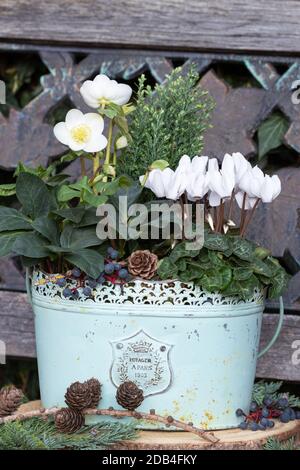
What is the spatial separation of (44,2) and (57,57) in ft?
0.47

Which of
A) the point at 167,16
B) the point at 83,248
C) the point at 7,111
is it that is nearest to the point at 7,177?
the point at 7,111

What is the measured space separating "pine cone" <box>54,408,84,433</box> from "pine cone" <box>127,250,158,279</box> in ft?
0.92

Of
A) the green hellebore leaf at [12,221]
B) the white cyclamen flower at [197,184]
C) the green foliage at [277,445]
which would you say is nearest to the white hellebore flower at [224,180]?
the white cyclamen flower at [197,184]

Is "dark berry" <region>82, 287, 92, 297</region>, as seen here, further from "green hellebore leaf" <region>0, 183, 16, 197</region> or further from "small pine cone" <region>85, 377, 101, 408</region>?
"green hellebore leaf" <region>0, 183, 16, 197</region>

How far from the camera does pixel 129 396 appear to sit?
5.17 feet

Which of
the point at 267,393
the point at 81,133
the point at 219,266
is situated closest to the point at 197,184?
the point at 219,266

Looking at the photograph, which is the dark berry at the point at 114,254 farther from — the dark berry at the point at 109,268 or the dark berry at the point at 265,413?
the dark berry at the point at 265,413

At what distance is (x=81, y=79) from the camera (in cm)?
216

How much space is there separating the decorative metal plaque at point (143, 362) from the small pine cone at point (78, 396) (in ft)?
0.22

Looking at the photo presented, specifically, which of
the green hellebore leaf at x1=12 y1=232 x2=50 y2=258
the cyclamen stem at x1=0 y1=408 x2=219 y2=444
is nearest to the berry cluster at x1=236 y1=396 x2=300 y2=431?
the cyclamen stem at x1=0 y1=408 x2=219 y2=444

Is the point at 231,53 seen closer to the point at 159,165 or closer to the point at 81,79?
the point at 81,79

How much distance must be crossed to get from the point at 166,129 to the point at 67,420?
0.61m

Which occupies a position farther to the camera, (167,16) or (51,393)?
(167,16)

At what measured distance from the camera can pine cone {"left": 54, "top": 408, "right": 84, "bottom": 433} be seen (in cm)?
157
